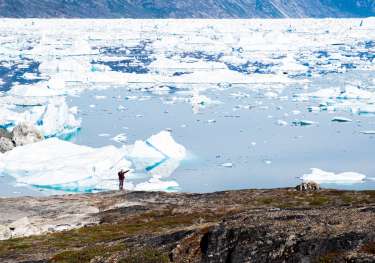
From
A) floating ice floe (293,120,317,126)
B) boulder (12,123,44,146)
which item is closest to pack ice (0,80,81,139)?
boulder (12,123,44,146)

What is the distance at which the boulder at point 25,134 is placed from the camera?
47.4 m

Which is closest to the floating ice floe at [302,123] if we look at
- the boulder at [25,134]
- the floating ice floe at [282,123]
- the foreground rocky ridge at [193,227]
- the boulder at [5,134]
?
the floating ice floe at [282,123]

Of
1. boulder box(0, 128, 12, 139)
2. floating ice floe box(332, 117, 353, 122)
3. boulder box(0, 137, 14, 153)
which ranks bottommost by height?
boulder box(0, 137, 14, 153)

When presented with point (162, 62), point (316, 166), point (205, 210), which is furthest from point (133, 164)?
point (162, 62)

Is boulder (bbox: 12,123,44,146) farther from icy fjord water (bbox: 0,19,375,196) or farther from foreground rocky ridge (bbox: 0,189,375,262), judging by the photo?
foreground rocky ridge (bbox: 0,189,375,262)

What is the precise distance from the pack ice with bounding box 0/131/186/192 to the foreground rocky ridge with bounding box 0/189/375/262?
34.7 ft

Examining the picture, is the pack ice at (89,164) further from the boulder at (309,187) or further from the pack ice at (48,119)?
the boulder at (309,187)

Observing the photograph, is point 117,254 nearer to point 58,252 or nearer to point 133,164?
point 58,252

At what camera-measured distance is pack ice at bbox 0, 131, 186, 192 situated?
38781 mm

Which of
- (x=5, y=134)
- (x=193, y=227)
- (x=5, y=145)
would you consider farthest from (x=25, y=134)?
(x=193, y=227)

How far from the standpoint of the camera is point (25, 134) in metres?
47.9

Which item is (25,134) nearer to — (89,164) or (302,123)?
(89,164)

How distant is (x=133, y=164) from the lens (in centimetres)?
4391

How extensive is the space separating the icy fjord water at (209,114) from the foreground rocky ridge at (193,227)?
37.6 ft
